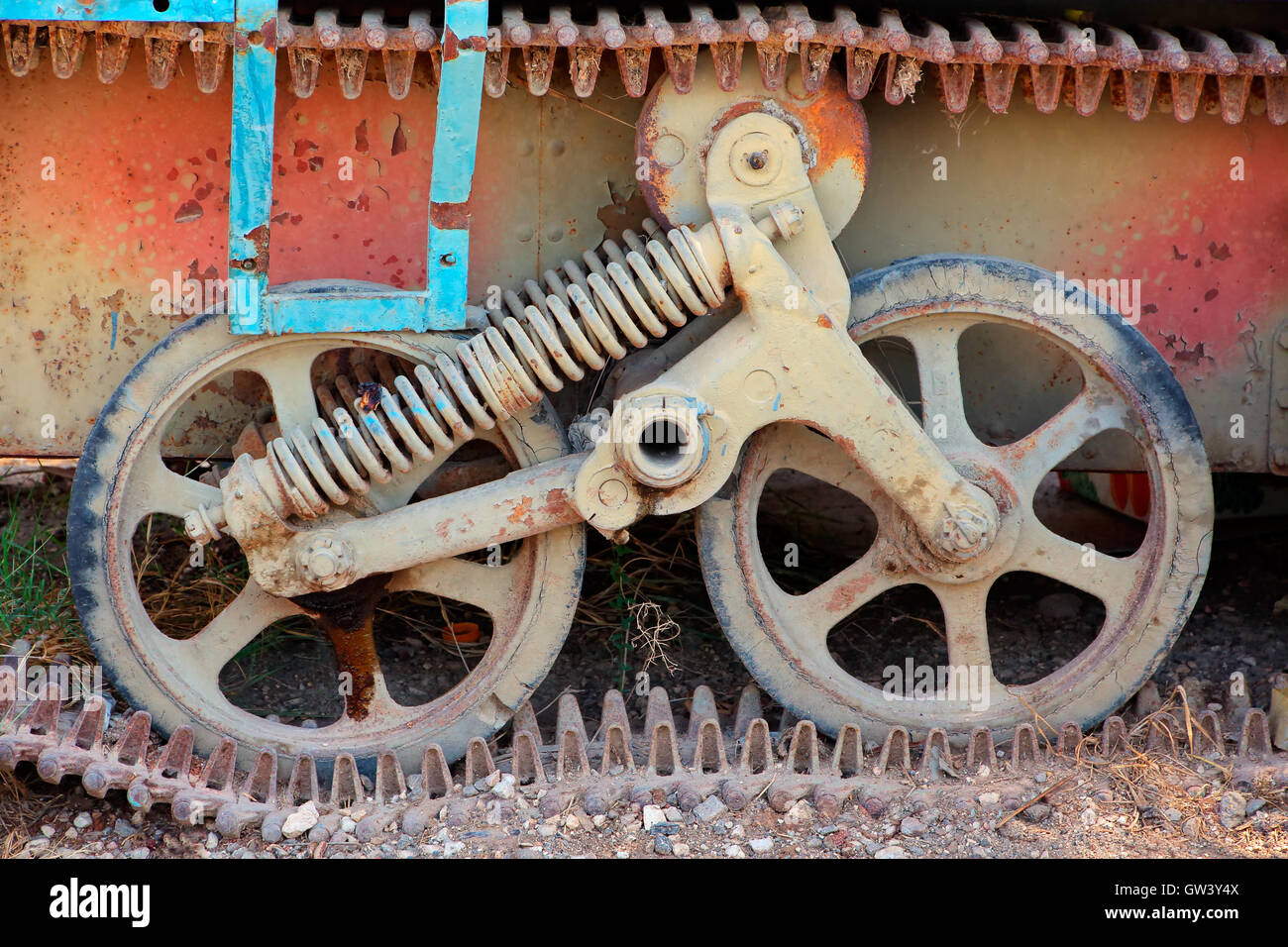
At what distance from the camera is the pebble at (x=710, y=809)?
10.9 ft

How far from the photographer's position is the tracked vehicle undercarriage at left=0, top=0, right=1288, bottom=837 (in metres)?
3.34

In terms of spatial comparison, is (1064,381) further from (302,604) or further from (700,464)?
(302,604)

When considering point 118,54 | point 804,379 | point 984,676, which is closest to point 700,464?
point 804,379

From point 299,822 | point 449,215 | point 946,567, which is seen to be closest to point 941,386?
point 946,567

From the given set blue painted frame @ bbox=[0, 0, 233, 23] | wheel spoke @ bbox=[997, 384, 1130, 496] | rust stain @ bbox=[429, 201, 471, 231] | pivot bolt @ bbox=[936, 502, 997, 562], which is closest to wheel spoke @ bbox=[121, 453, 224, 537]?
rust stain @ bbox=[429, 201, 471, 231]

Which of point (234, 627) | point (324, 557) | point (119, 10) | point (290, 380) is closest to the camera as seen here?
point (119, 10)

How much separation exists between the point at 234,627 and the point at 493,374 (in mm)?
941

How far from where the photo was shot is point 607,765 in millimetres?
3455

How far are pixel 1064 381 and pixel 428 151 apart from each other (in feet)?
5.69

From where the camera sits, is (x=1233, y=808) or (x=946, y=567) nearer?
(x=1233, y=808)

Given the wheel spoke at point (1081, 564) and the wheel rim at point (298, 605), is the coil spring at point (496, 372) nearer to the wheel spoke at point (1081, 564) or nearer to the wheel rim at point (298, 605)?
the wheel rim at point (298, 605)

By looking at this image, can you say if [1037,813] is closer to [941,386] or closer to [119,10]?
[941,386]

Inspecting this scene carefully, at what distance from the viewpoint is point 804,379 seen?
134 inches

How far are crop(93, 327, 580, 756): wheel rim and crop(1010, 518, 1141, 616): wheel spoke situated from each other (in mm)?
1113
